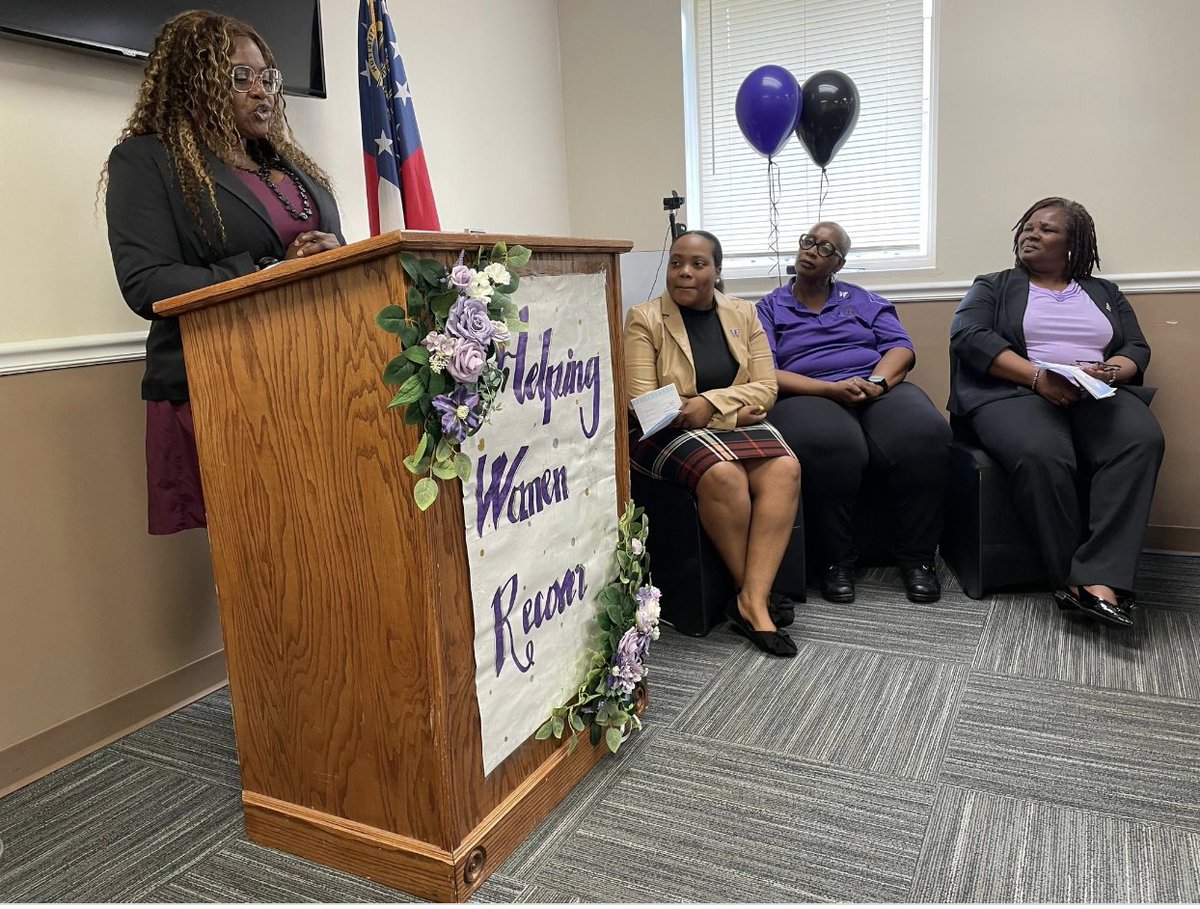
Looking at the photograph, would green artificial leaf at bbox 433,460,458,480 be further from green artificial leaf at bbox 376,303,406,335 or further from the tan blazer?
the tan blazer

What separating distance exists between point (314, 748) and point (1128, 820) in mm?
1443

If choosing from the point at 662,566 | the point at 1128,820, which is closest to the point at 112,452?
the point at 662,566

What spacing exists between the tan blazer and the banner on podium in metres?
0.86

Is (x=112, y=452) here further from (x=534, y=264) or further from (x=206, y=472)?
(x=534, y=264)

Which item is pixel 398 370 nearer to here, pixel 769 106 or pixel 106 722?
pixel 106 722

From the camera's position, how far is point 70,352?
2.02 metres

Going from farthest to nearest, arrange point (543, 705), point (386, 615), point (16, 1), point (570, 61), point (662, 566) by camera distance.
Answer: point (570, 61), point (662, 566), point (16, 1), point (543, 705), point (386, 615)

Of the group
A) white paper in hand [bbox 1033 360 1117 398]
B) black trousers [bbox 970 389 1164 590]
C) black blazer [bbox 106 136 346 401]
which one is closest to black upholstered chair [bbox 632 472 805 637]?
black trousers [bbox 970 389 1164 590]

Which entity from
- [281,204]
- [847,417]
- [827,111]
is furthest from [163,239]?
[827,111]

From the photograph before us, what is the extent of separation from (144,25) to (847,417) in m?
2.24

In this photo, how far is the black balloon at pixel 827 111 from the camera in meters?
3.18

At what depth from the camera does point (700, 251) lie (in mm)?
2645

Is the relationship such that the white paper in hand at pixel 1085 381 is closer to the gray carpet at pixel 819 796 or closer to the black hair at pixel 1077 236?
the black hair at pixel 1077 236

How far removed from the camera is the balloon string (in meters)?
3.68
